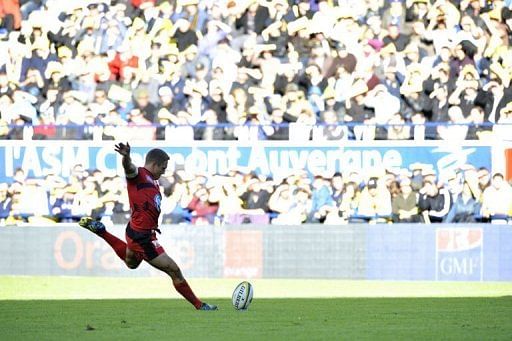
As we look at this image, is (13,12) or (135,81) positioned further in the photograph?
(13,12)

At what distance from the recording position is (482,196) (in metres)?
20.8

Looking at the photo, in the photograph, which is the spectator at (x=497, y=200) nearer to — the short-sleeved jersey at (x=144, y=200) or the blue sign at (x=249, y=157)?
the blue sign at (x=249, y=157)

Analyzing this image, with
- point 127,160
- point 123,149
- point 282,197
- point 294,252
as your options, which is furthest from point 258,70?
point 123,149

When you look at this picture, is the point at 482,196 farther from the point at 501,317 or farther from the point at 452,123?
the point at 501,317

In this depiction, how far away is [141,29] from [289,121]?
4.21 m

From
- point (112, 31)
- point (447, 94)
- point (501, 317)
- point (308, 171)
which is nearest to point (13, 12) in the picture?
point (112, 31)

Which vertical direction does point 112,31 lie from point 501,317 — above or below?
above

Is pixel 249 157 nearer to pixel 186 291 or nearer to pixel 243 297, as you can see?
pixel 243 297

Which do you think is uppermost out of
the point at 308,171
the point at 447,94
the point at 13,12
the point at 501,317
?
the point at 13,12

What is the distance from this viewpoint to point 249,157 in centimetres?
2166

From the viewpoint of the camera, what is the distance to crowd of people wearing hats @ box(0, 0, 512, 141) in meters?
21.9

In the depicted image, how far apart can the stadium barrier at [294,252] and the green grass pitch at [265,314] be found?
1285 millimetres

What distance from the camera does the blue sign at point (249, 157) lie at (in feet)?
69.2

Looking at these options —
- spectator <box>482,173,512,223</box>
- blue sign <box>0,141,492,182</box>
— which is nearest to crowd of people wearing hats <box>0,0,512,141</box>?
blue sign <box>0,141,492,182</box>
